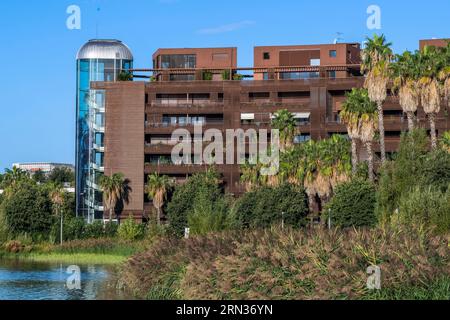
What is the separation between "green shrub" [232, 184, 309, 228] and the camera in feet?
292

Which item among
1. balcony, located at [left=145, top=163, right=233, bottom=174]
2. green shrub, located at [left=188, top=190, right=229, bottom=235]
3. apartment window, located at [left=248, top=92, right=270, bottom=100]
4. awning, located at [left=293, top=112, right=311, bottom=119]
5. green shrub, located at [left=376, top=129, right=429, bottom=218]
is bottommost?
green shrub, located at [left=188, top=190, right=229, bottom=235]

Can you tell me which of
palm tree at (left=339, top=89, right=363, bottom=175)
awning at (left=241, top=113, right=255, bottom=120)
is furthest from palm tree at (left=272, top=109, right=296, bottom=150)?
awning at (left=241, top=113, right=255, bottom=120)

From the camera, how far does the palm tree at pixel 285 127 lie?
9819 cm

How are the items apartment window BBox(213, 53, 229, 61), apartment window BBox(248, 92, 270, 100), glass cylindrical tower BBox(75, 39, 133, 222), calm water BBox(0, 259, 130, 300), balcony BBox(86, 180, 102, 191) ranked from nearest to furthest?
calm water BBox(0, 259, 130, 300) < apartment window BBox(248, 92, 270, 100) < apartment window BBox(213, 53, 229, 61) < glass cylindrical tower BBox(75, 39, 133, 222) < balcony BBox(86, 180, 102, 191)

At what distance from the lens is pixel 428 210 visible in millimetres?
47469

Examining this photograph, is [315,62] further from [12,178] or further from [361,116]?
[361,116]

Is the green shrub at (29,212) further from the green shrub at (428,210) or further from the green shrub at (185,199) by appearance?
the green shrub at (428,210)

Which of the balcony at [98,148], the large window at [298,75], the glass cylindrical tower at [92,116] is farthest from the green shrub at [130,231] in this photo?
the balcony at [98,148]

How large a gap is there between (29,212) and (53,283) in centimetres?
4411

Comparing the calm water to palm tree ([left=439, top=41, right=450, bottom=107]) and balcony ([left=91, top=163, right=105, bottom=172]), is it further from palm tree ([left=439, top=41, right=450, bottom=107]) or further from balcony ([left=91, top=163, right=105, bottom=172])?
balcony ([left=91, top=163, right=105, bottom=172])

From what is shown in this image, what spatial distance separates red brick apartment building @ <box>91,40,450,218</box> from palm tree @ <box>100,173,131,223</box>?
187 cm

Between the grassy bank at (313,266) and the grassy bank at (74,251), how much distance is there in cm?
3417
